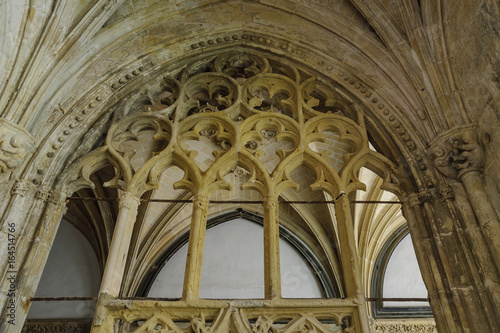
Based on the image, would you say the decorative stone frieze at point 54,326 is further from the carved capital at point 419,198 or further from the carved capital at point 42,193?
the carved capital at point 419,198

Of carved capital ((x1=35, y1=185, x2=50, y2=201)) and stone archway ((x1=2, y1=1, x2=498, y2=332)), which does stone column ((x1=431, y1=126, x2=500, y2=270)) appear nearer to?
stone archway ((x1=2, y1=1, x2=498, y2=332))

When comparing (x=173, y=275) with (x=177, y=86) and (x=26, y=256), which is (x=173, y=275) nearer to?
(x=177, y=86)

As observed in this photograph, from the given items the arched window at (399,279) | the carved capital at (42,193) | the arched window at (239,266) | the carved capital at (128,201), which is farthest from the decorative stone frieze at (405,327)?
the carved capital at (42,193)

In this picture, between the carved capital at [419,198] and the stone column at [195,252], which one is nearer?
the stone column at [195,252]

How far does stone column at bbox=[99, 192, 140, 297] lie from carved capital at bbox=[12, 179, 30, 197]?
2.81 ft

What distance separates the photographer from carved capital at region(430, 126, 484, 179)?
3658mm

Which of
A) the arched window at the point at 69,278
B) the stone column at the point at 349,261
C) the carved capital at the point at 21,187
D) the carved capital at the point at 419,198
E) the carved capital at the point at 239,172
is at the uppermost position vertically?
the carved capital at the point at 239,172

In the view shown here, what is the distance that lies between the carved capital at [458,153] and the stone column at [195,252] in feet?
7.59

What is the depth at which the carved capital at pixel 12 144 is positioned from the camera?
3.65m

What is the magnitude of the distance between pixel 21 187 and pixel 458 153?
403 cm

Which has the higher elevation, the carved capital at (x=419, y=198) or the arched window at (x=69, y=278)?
the arched window at (x=69, y=278)

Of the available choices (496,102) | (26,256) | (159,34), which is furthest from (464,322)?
(159,34)

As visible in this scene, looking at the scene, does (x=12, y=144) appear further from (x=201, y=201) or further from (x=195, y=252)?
(x=195, y=252)

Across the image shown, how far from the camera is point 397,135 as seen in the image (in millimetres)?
4531
